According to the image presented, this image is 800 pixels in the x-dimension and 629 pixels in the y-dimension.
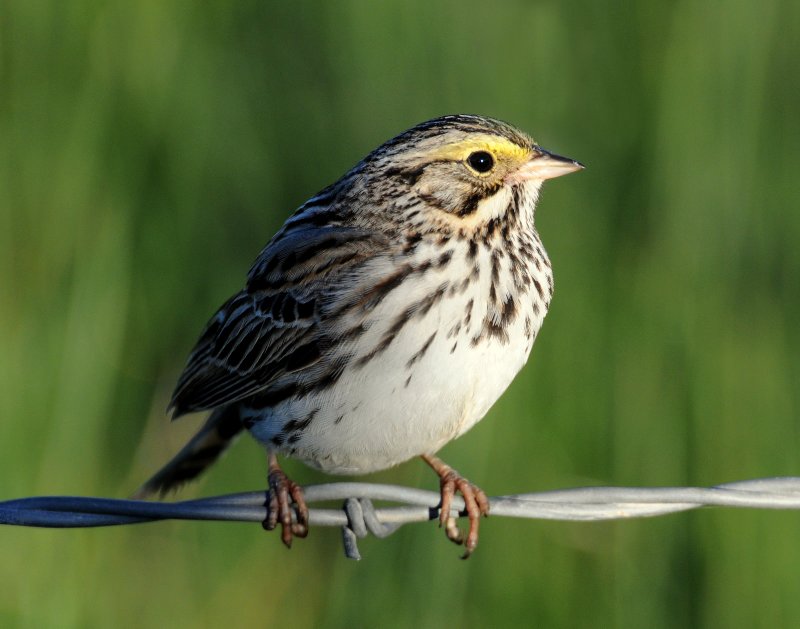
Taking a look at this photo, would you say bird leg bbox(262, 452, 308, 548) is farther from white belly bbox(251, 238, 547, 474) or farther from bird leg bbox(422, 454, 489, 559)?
bird leg bbox(422, 454, 489, 559)

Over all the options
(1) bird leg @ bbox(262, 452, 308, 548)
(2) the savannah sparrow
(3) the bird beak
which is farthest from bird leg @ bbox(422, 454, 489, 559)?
(3) the bird beak

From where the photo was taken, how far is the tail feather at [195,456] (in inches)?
193

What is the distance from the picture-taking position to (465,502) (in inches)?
165

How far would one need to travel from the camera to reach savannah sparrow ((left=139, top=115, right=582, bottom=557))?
3824 millimetres

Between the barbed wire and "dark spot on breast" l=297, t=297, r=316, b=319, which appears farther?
"dark spot on breast" l=297, t=297, r=316, b=319

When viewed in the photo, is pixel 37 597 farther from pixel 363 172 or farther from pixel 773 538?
pixel 773 538

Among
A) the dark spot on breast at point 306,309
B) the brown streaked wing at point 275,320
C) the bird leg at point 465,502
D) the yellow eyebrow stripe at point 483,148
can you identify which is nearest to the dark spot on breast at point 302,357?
the brown streaked wing at point 275,320

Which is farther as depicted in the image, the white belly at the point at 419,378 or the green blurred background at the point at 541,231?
the green blurred background at the point at 541,231

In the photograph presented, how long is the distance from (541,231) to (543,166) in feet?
3.25

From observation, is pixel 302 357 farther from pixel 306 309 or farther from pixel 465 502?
pixel 465 502

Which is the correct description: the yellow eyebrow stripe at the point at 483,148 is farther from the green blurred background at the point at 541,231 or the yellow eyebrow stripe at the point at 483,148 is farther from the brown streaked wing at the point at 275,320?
the green blurred background at the point at 541,231

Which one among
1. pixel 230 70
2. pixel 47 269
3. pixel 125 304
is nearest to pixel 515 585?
pixel 125 304

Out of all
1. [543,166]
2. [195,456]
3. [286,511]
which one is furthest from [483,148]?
[195,456]

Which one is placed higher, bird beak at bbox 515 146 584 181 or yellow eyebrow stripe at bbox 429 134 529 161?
yellow eyebrow stripe at bbox 429 134 529 161
